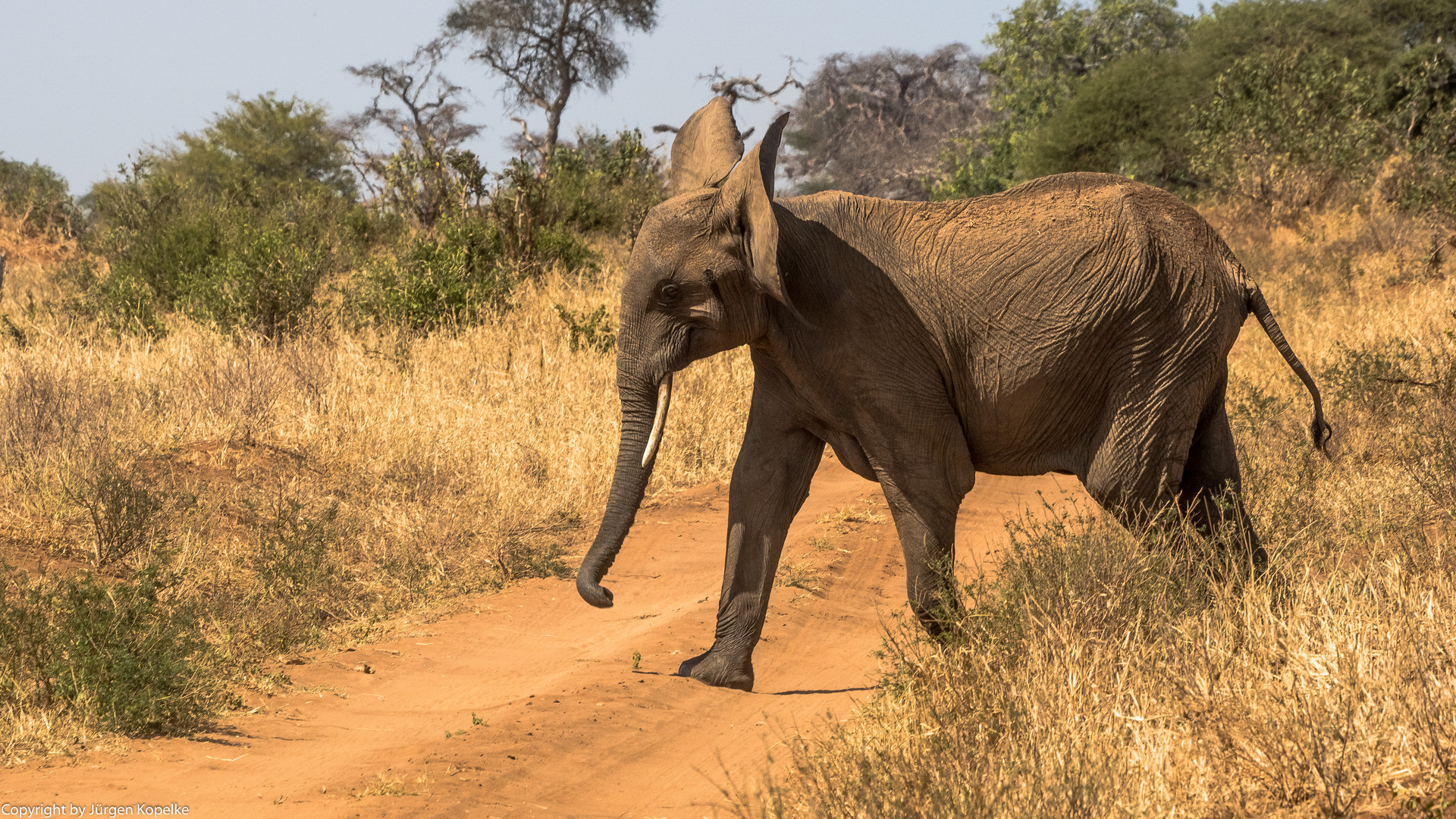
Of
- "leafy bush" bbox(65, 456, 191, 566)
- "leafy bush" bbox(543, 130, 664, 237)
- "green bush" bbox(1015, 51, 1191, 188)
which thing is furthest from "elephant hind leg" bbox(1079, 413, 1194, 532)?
"green bush" bbox(1015, 51, 1191, 188)

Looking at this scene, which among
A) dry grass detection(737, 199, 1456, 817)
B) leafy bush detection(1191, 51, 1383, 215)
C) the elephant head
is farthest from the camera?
leafy bush detection(1191, 51, 1383, 215)

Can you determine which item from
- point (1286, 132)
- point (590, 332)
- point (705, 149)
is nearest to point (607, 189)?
point (590, 332)

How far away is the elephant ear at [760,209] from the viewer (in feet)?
14.2

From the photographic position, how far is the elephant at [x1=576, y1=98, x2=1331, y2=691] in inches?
181

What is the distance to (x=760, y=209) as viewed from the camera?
172 inches

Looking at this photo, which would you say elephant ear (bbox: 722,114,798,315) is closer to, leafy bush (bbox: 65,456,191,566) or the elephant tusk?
the elephant tusk

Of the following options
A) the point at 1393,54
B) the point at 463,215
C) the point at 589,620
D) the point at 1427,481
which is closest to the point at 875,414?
the point at 589,620

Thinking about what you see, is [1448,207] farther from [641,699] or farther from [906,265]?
[641,699]

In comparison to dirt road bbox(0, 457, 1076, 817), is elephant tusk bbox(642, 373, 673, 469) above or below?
above

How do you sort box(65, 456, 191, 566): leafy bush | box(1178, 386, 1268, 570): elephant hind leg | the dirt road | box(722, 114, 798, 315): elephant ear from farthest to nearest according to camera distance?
box(65, 456, 191, 566): leafy bush < box(1178, 386, 1268, 570): elephant hind leg < box(722, 114, 798, 315): elephant ear < the dirt road

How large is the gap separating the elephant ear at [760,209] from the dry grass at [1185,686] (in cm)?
141

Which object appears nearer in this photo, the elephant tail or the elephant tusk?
the elephant tusk

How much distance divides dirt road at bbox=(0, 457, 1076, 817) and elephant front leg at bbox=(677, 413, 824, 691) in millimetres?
261

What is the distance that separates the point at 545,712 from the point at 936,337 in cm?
220
